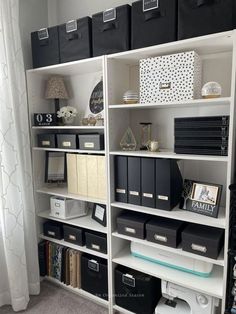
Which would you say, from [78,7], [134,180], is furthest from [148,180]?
[78,7]

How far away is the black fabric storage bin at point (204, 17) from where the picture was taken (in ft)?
3.88

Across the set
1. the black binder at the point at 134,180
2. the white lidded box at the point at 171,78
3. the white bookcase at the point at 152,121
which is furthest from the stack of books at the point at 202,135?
the black binder at the point at 134,180

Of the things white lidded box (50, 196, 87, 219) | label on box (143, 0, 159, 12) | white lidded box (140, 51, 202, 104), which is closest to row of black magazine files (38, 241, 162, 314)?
white lidded box (50, 196, 87, 219)

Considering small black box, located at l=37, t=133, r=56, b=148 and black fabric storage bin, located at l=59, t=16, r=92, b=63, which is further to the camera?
small black box, located at l=37, t=133, r=56, b=148

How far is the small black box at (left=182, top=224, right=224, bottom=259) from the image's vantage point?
1.37 meters

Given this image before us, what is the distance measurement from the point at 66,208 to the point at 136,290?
0.81 m

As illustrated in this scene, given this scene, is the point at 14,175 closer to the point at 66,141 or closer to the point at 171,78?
the point at 66,141

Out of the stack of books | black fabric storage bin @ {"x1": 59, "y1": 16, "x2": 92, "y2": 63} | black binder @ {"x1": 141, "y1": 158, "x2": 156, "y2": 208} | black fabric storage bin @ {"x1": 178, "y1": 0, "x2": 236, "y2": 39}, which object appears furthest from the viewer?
black fabric storage bin @ {"x1": 59, "y1": 16, "x2": 92, "y2": 63}

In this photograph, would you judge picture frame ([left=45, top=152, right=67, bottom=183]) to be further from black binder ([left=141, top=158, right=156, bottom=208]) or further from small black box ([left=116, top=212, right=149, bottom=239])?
black binder ([left=141, top=158, right=156, bottom=208])

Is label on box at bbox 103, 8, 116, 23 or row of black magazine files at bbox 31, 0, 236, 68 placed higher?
label on box at bbox 103, 8, 116, 23

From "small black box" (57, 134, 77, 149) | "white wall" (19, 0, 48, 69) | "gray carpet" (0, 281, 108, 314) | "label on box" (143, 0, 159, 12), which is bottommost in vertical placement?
"gray carpet" (0, 281, 108, 314)

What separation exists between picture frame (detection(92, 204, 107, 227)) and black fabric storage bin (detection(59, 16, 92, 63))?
3.67ft

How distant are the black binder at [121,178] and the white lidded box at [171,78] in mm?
415

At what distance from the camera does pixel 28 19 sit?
6.57 ft
